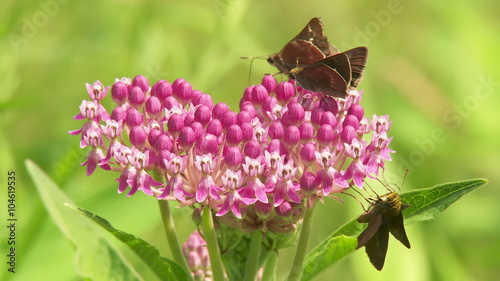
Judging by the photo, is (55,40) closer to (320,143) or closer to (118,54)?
(118,54)

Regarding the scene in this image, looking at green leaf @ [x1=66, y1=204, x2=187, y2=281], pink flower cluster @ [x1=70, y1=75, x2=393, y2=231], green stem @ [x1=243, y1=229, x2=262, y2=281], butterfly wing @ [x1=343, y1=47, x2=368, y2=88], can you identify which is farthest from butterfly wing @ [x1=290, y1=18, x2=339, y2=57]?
green leaf @ [x1=66, y1=204, x2=187, y2=281]

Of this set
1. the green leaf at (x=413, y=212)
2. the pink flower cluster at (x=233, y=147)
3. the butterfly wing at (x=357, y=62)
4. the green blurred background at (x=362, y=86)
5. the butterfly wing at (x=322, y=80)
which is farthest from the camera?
the green blurred background at (x=362, y=86)

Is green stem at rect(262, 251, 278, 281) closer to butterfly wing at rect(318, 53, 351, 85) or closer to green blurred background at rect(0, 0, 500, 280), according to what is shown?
butterfly wing at rect(318, 53, 351, 85)

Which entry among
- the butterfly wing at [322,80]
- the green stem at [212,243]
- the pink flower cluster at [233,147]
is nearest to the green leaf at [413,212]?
the pink flower cluster at [233,147]

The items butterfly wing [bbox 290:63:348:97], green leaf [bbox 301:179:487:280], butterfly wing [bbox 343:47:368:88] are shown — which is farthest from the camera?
butterfly wing [bbox 343:47:368:88]

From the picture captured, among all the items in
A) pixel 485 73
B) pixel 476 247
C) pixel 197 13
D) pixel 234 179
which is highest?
pixel 197 13

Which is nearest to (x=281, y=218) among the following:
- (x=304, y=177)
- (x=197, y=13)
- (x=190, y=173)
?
(x=304, y=177)

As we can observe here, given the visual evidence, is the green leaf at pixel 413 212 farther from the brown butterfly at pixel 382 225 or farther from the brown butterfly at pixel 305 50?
the brown butterfly at pixel 305 50
